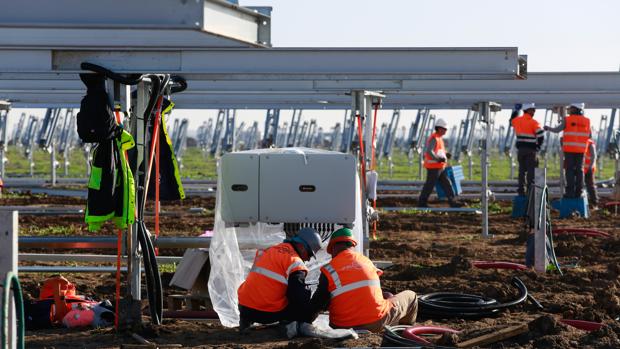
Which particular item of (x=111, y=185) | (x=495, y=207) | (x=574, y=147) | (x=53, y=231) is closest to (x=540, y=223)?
(x=111, y=185)

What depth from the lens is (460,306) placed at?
32.3 ft

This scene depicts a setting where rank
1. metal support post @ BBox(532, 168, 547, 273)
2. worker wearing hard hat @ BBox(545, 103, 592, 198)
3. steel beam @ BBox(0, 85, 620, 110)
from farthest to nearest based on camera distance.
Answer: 1. worker wearing hard hat @ BBox(545, 103, 592, 198)
2. steel beam @ BBox(0, 85, 620, 110)
3. metal support post @ BBox(532, 168, 547, 273)

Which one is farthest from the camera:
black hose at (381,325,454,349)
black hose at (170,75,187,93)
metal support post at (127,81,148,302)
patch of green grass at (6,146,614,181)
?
patch of green grass at (6,146,614,181)

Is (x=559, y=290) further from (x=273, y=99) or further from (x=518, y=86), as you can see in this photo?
(x=273, y=99)

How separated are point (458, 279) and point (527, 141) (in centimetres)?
844

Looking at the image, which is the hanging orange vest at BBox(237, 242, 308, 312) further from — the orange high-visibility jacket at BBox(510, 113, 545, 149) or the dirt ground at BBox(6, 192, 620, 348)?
the orange high-visibility jacket at BBox(510, 113, 545, 149)

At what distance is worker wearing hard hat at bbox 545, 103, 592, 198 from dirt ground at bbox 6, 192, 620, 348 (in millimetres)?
732

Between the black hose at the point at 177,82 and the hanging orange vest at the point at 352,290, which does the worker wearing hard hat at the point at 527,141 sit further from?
the hanging orange vest at the point at 352,290

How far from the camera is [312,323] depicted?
8922mm

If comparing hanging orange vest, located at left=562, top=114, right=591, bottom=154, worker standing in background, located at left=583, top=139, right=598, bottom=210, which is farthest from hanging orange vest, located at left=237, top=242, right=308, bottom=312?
worker standing in background, located at left=583, top=139, right=598, bottom=210

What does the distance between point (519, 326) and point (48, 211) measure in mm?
14269

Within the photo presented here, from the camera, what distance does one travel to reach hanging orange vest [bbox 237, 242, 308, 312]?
873 centimetres

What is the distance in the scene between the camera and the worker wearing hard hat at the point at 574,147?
20344 millimetres

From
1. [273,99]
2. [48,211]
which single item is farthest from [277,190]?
[48,211]
